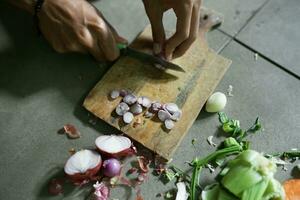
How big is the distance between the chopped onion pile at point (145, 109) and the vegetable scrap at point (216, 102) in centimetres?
Answer: 9

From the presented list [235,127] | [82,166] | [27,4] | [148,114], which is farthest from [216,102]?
[27,4]

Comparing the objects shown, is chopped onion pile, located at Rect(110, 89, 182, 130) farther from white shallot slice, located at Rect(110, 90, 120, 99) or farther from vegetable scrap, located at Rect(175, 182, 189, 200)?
vegetable scrap, located at Rect(175, 182, 189, 200)

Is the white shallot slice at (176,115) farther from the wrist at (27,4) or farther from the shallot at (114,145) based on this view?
the wrist at (27,4)

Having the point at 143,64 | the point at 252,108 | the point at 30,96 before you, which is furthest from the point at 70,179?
the point at 252,108

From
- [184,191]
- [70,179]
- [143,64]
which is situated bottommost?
[70,179]

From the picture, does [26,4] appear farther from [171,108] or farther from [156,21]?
[171,108]

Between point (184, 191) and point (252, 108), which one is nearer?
point (184, 191)

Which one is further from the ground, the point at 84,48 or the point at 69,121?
the point at 84,48

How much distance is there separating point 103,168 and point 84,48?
1.16ft

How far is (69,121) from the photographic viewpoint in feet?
3.53

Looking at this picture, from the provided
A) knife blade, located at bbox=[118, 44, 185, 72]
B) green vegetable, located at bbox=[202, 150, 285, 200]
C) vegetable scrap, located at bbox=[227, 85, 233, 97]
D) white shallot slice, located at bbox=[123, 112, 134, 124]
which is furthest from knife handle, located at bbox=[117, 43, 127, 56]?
green vegetable, located at bbox=[202, 150, 285, 200]

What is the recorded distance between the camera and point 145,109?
3.50 feet

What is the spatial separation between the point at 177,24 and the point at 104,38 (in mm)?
219

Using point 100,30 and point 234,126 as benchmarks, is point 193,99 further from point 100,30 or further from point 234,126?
point 100,30
